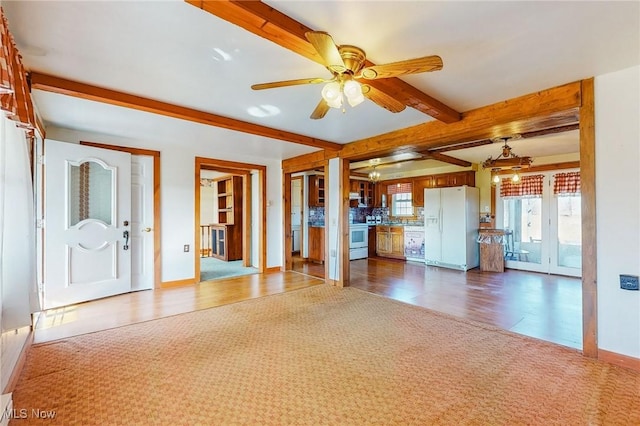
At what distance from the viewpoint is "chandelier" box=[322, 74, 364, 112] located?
184 centimetres

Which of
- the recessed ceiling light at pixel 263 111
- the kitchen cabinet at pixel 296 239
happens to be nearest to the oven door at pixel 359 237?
the kitchen cabinet at pixel 296 239

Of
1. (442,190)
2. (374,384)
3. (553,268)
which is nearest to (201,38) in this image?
(374,384)

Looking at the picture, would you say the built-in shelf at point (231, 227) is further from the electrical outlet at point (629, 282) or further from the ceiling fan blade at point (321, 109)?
the electrical outlet at point (629, 282)

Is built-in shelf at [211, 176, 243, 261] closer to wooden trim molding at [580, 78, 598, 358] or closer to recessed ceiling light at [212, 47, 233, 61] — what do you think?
recessed ceiling light at [212, 47, 233, 61]

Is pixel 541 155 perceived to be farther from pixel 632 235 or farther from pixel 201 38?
pixel 201 38

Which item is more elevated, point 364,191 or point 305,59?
point 305,59

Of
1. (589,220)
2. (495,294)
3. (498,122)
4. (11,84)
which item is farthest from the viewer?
(495,294)

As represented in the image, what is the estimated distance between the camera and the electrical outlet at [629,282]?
2.20 meters

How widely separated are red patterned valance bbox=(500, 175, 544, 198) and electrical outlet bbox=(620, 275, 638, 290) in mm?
4151

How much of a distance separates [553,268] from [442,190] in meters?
2.53

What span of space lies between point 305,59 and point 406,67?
0.76m

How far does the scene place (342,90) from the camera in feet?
6.25

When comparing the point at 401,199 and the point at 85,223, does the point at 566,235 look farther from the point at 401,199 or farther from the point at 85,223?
the point at 85,223

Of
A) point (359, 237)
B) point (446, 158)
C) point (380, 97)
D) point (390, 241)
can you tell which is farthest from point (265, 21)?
point (390, 241)
